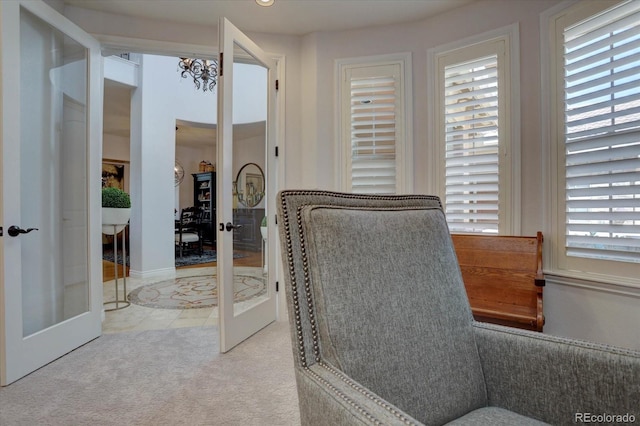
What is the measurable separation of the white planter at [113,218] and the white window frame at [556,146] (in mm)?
3555

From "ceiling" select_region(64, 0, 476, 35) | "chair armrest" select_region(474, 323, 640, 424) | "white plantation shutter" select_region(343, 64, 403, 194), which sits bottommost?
"chair armrest" select_region(474, 323, 640, 424)

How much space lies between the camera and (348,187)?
283 cm

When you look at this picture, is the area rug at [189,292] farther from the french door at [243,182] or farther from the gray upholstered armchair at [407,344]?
the gray upholstered armchair at [407,344]

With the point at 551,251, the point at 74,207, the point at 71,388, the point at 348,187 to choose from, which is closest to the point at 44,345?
the point at 71,388

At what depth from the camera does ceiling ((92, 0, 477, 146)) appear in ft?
8.16

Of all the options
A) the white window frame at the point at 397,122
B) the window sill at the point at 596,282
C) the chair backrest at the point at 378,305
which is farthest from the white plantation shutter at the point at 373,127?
the chair backrest at the point at 378,305

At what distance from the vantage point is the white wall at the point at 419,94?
1.95 meters

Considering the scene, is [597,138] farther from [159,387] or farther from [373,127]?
[159,387]

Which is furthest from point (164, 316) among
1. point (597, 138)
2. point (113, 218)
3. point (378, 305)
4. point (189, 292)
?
point (597, 138)

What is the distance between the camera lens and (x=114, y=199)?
3221mm

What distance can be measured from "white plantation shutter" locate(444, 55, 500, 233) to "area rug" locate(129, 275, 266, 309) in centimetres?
168

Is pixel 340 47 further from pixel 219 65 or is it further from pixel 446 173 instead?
pixel 446 173

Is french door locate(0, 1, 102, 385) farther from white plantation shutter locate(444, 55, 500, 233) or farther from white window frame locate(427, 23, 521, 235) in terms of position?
white window frame locate(427, 23, 521, 235)

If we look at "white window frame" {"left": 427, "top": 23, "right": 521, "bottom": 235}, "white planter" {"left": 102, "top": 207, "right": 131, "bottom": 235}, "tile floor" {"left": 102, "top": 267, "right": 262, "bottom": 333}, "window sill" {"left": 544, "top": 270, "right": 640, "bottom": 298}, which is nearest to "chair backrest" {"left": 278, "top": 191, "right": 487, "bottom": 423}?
"window sill" {"left": 544, "top": 270, "right": 640, "bottom": 298}
